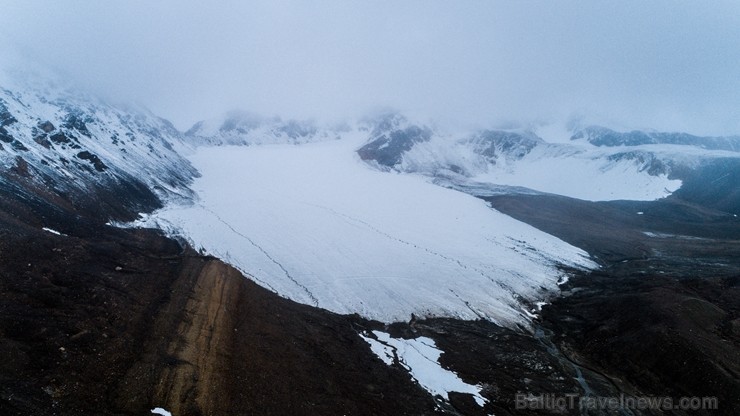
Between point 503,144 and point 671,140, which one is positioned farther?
point 503,144

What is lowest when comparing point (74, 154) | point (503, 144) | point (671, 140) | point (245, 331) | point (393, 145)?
point (245, 331)

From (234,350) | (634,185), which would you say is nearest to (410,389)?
(234,350)

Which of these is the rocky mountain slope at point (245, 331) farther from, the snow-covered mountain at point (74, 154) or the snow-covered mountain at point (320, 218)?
the snow-covered mountain at point (320, 218)

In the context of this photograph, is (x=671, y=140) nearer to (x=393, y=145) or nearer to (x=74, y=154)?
(x=393, y=145)

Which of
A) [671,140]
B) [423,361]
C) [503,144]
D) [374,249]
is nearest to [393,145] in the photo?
[503,144]

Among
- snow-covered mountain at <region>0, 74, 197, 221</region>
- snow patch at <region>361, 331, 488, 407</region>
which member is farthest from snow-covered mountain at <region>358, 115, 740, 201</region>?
snow patch at <region>361, 331, 488, 407</region>

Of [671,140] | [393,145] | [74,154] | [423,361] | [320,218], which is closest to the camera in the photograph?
[423,361]

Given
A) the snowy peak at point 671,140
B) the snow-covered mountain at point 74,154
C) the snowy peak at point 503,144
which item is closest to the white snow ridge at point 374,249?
the snow-covered mountain at point 74,154

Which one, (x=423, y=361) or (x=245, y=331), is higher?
(x=245, y=331)

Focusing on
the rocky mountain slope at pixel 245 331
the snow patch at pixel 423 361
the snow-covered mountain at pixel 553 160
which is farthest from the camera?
the snow-covered mountain at pixel 553 160
